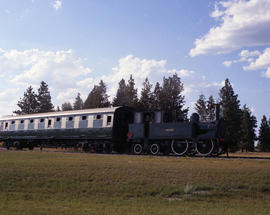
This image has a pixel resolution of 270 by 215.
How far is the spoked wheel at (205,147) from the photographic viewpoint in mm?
21911

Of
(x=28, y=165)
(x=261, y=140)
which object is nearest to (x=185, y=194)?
(x=28, y=165)

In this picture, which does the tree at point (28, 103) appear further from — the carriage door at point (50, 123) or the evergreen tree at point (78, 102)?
the carriage door at point (50, 123)

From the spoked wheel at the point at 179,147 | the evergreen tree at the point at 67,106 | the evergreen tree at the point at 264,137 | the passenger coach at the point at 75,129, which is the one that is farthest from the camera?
the evergreen tree at the point at 67,106

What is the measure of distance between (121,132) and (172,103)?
2764 centimetres

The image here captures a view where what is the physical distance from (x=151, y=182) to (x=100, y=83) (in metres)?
49.2

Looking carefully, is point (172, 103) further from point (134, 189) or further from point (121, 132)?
point (134, 189)

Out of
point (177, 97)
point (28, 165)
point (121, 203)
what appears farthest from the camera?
A: point (177, 97)

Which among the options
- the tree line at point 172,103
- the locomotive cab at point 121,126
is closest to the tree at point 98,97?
the tree line at point 172,103

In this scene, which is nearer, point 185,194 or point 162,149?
point 185,194

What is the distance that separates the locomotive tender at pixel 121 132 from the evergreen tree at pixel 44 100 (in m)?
32.7

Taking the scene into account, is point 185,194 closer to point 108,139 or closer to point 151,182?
point 151,182

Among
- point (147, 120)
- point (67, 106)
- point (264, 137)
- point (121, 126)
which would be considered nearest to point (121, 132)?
point (121, 126)

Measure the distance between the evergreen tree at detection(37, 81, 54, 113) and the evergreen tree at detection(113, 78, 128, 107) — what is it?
54.1 ft

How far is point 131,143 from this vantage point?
2656cm
